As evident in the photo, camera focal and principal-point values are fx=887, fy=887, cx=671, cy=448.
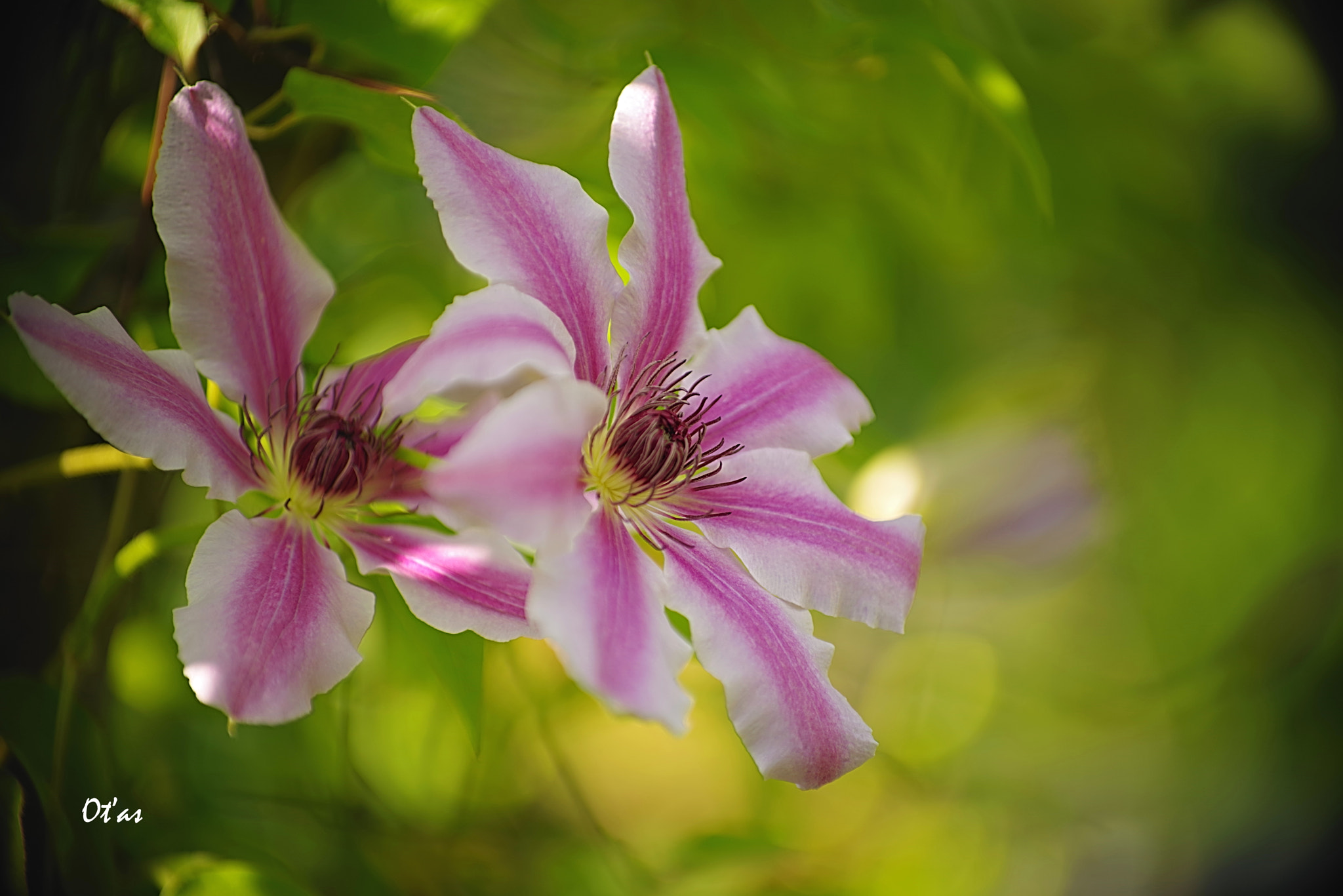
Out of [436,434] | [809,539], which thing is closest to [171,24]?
[436,434]

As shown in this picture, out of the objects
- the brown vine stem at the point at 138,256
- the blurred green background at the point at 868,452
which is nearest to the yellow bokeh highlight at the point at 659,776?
the blurred green background at the point at 868,452

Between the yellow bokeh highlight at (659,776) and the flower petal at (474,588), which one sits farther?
the yellow bokeh highlight at (659,776)

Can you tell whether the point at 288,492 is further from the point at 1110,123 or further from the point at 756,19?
the point at 1110,123

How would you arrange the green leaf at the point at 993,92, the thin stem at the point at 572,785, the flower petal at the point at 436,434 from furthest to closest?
the thin stem at the point at 572,785
the green leaf at the point at 993,92
the flower petal at the point at 436,434

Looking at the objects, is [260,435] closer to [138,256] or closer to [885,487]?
[138,256]

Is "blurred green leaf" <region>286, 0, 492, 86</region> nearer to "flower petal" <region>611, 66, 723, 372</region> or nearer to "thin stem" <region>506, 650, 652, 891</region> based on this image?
"flower petal" <region>611, 66, 723, 372</region>

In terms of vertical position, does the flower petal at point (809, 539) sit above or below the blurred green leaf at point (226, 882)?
above

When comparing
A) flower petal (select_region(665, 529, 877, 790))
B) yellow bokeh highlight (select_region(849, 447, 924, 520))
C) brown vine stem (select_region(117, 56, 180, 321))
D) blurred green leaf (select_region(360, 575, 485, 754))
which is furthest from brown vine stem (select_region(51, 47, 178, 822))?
yellow bokeh highlight (select_region(849, 447, 924, 520))

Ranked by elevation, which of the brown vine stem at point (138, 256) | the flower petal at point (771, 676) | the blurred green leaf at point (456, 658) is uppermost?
the flower petal at point (771, 676)
